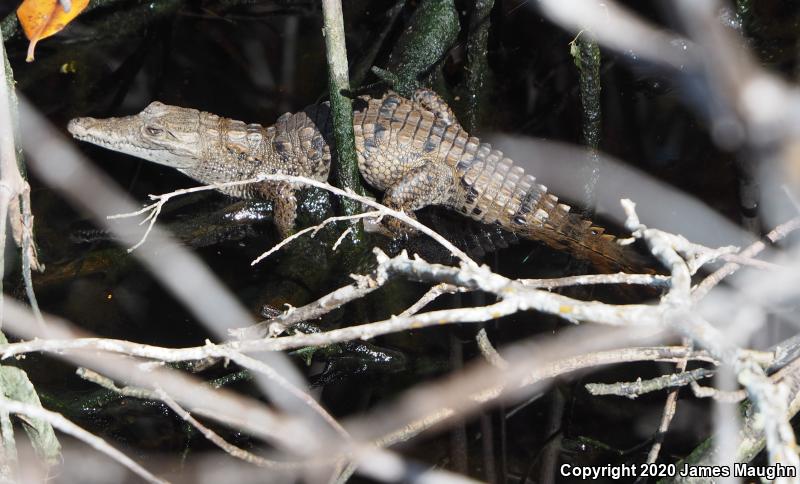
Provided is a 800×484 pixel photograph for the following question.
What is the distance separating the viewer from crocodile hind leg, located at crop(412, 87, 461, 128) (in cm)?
481

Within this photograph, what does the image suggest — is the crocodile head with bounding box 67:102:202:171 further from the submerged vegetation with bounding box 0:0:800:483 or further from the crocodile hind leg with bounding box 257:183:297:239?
the crocodile hind leg with bounding box 257:183:297:239

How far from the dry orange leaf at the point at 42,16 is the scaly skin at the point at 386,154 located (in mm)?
1359

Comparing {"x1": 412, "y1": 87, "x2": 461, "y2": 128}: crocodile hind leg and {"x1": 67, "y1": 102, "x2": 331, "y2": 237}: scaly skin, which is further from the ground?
{"x1": 412, "y1": 87, "x2": 461, "y2": 128}: crocodile hind leg

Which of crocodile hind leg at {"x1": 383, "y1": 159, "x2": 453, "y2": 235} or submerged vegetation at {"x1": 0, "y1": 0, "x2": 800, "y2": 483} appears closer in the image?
submerged vegetation at {"x1": 0, "y1": 0, "x2": 800, "y2": 483}

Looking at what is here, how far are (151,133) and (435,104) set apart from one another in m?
1.87

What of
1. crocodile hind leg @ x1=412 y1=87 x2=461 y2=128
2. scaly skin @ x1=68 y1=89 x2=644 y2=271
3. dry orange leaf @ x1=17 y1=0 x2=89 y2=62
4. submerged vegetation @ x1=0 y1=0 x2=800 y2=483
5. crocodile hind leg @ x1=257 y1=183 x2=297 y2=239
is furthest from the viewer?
crocodile hind leg @ x1=412 y1=87 x2=461 y2=128

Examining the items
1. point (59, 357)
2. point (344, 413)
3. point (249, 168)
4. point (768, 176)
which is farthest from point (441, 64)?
point (59, 357)

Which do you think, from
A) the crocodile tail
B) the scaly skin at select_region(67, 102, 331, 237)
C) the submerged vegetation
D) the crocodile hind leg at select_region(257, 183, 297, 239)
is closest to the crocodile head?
the scaly skin at select_region(67, 102, 331, 237)

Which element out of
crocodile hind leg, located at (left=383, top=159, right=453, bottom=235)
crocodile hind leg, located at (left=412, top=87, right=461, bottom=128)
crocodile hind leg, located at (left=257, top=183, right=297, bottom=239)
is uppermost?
crocodile hind leg, located at (left=412, top=87, right=461, bottom=128)

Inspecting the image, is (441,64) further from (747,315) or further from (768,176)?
(747,315)

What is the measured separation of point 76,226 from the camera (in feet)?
14.9

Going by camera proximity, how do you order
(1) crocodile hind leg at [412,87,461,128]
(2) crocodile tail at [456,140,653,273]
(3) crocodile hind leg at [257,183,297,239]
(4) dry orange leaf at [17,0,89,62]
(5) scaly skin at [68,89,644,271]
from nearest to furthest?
(4) dry orange leaf at [17,0,89,62], (2) crocodile tail at [456,140,653,273], (5) scaly skin at [68,89,644,271], (3) crocodile hind leg at [257,183,297,239], (1) crocodile hind leg at [412,87,461,128]

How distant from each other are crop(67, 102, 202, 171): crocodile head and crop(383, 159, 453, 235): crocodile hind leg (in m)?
1.40

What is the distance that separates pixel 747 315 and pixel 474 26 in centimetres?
303
